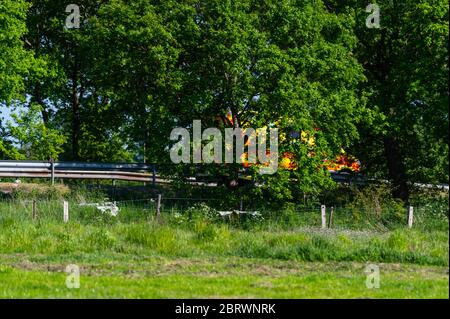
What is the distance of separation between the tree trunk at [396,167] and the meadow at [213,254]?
21.4 feet

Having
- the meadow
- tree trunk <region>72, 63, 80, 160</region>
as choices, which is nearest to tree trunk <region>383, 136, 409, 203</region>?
the meadow

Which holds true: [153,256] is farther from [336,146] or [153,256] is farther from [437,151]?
[437,151]

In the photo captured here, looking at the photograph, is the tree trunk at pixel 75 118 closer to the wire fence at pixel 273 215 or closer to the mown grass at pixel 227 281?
the wire fence at pixel 273 215
